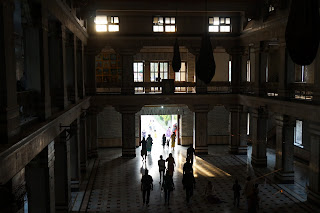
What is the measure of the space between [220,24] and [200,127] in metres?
6.63

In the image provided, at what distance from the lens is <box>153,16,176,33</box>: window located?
21.1 m

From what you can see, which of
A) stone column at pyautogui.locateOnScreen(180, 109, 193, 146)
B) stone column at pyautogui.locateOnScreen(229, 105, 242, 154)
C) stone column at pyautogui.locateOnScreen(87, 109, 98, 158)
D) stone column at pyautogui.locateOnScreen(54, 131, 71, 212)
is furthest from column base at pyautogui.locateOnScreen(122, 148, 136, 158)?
stone column at pyautogui.locateOnScreen(54, 131, 71, 212)

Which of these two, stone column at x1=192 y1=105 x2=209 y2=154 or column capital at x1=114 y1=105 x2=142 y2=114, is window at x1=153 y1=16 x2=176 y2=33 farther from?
stone column at x1=192 y1=105 x2=209 y2=154

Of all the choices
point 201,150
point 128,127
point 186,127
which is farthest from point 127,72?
point 201,150

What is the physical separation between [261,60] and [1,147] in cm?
1529

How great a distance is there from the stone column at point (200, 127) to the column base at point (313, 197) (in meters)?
9.22

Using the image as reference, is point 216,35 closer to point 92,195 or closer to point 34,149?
point 92,195

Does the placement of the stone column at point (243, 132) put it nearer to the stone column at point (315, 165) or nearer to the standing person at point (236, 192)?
the stone column at point (315, 165)

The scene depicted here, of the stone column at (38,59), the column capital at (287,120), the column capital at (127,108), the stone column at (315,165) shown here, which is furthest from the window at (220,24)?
the stone column at (38,59)

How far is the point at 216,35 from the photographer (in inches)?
839

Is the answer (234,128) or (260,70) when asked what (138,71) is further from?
(260,70)

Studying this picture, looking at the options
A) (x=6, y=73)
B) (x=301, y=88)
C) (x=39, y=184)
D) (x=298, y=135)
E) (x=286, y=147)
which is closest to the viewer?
(x=6, y=73)

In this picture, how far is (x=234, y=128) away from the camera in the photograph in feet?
A: 72.4

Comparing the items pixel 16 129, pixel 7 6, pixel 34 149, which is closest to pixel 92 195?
pixel 34 149
